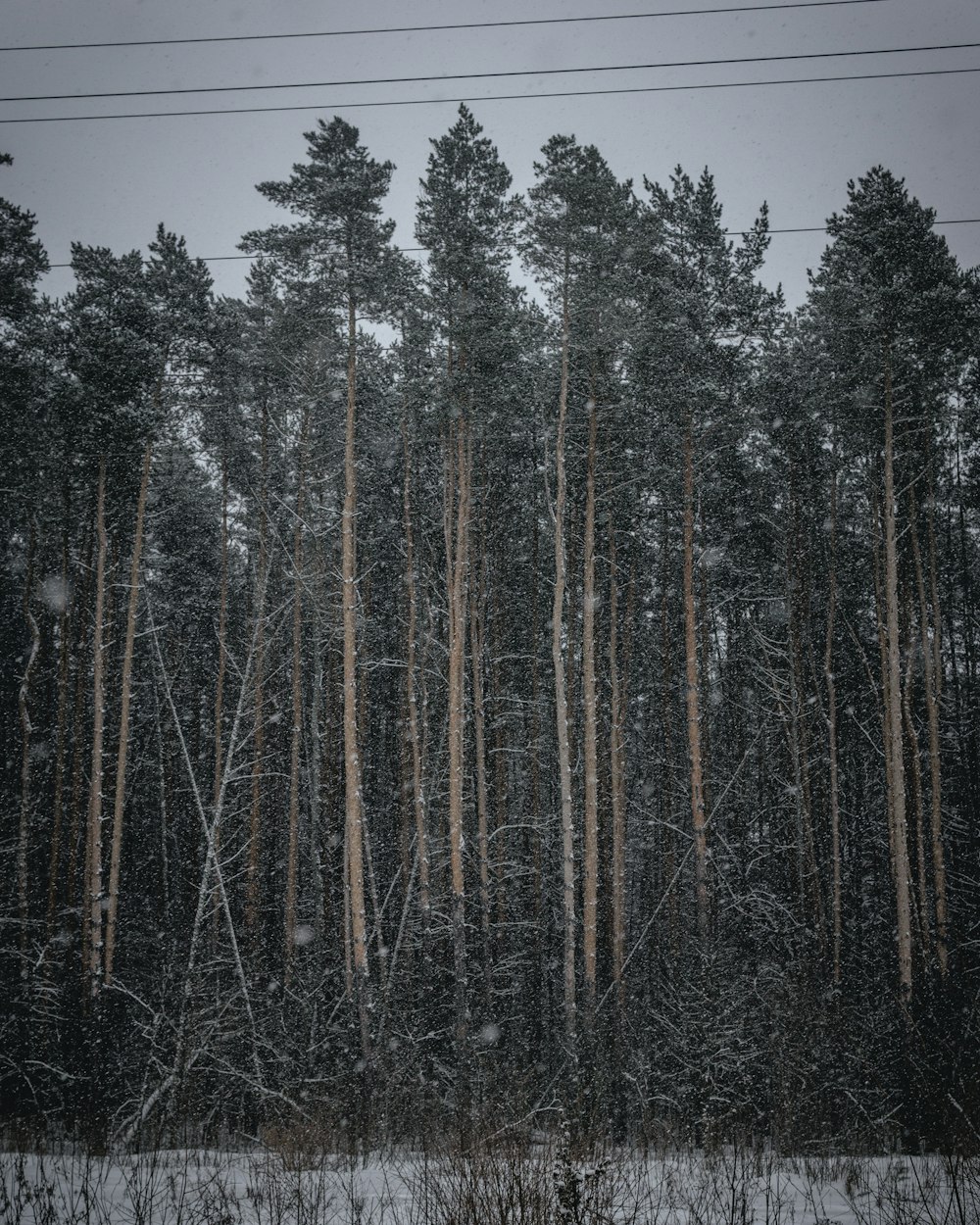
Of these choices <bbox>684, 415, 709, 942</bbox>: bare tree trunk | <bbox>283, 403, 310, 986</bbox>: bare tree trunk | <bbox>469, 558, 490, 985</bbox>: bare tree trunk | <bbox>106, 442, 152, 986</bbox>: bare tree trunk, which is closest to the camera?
<bbox>684, 415, 709, 942</bbox>: bare tree trunk

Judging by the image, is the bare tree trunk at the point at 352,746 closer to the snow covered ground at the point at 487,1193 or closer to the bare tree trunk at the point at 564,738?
the snow covered ground at the point at 487,1193

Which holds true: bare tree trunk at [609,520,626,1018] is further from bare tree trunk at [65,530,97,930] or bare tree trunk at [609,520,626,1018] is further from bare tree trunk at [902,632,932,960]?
bare tree trunk at [65,530,97,930]

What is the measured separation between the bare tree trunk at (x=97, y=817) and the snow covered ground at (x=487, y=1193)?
3.57 m

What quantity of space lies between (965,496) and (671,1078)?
13.5 meters

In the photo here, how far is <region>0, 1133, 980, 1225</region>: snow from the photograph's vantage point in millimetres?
5039

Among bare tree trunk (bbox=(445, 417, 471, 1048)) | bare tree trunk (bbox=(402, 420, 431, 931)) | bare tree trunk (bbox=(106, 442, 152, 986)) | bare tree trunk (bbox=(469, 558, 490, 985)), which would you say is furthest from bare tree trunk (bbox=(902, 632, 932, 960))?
Answer: bare tree trunk (bbox=(106, 442, 152, 986))

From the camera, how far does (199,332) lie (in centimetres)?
1455

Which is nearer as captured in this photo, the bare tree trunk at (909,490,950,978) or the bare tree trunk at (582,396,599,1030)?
the bare tree trunk at (582,396,599,1030)

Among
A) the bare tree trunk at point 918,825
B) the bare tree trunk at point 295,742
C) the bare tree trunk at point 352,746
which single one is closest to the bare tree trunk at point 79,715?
the bare tree trunk at point 295,742

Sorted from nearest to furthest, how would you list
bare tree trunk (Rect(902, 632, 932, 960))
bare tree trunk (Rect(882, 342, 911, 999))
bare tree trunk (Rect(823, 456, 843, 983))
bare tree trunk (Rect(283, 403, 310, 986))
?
bare tree trunk (Rect(882, 342, 911, 999)), bare tree trunk (Rect(902, 632, 932, 960)), bare tree trunk (Rect(823, 456, 843, 983)), bare tree trunk (Rect(283, 403, 310, 986))

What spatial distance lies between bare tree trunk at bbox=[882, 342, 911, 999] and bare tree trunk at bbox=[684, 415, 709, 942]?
9.74 feet

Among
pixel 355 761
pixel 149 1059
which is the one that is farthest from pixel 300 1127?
pixel 355 761

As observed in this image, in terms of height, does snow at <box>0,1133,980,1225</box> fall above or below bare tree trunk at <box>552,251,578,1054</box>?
below

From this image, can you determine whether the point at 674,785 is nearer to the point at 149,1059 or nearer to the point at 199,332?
the point at 149,1059
